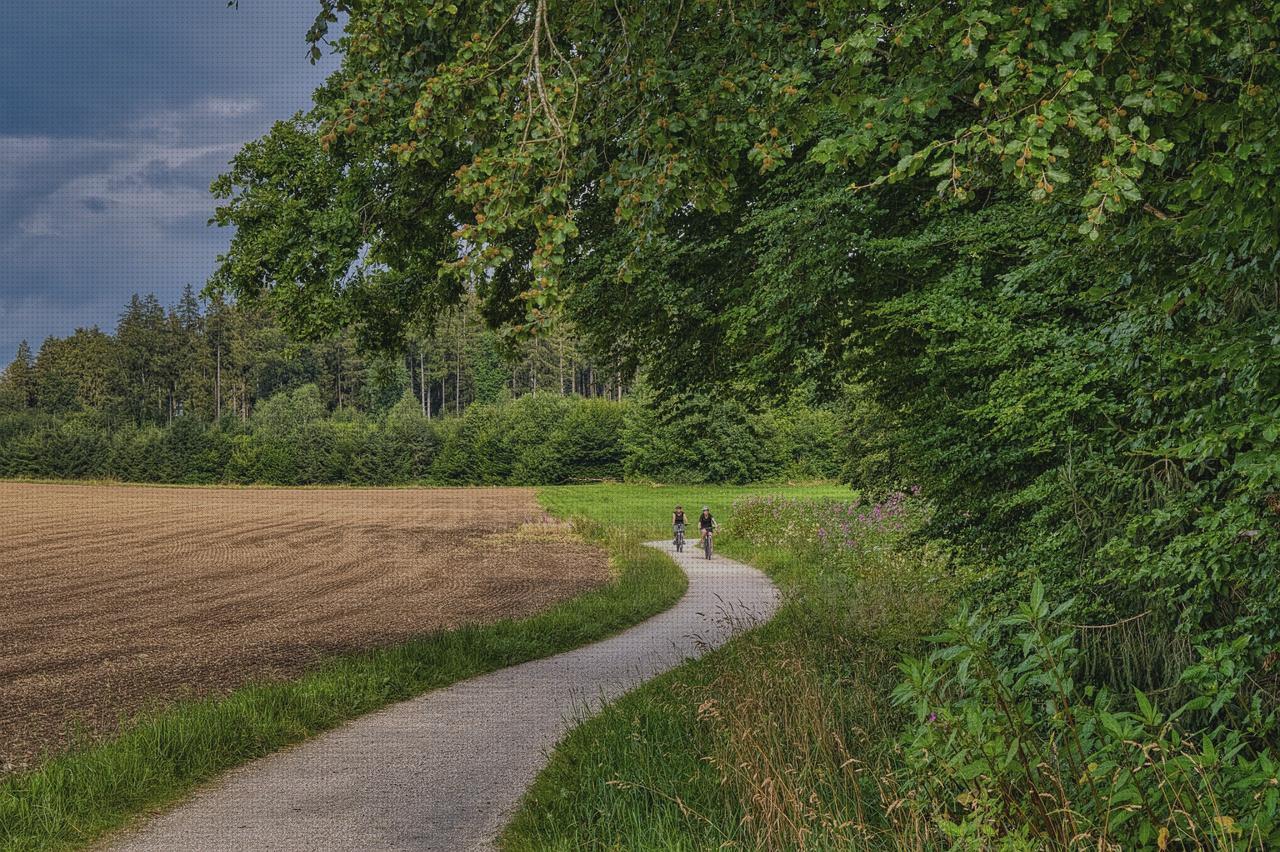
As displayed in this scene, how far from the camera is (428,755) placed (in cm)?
736

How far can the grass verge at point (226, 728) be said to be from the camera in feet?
19.1

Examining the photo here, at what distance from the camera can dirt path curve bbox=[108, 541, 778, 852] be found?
570 centimetres

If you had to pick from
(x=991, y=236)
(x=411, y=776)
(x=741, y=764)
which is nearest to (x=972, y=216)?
(x=991, y=236)

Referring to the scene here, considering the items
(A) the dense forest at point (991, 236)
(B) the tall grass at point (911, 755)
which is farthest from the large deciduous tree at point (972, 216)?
(B) the tall grass at point (911, 755)

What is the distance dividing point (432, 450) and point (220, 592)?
2037 inches

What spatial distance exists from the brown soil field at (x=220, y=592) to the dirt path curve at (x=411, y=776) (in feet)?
7.86

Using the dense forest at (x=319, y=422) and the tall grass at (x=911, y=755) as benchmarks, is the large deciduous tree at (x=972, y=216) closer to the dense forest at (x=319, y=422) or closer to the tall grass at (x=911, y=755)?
the tall grass at (x=911, y=755)

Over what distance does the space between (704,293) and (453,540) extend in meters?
24.2

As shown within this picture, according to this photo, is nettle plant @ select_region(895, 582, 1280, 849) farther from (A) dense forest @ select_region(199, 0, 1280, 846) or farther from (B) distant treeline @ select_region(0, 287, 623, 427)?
(B) distant treeline @ select_region(0, 287, 623, 427)

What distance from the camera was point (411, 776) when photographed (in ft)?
22.4

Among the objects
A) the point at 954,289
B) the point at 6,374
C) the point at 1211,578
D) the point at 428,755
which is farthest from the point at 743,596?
the point at 6,374

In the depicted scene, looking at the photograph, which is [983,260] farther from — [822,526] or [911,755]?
[822,526]

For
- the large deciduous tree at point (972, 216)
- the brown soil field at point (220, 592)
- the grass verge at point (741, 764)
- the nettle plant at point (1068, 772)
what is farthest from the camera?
the brown soil field at point (220, 592)

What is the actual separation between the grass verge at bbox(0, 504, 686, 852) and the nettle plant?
5335 millimetres
